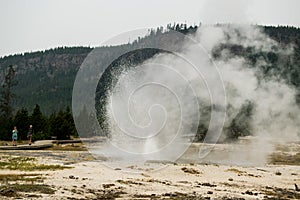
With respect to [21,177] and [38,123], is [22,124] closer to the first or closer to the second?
[38,123]

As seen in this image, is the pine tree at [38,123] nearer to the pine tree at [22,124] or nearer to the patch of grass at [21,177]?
the pine tree at [22,124]

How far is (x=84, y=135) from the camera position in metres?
26.8

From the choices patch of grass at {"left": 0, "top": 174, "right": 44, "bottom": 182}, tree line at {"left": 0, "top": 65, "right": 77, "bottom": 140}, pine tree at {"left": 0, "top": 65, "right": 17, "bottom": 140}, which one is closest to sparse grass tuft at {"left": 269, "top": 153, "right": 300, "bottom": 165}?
patch of grass at {"left": 0, "top": 174, "right": 44, "bottom": 182}

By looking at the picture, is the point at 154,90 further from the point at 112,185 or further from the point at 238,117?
the point at 238,117

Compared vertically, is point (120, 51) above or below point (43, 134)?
above

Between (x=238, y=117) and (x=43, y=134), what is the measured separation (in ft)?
71.3

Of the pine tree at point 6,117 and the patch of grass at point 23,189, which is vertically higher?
the pine tree at point 6,117

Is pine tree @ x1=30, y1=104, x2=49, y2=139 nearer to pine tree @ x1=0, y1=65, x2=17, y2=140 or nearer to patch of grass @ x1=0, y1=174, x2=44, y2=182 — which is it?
pine tree @ x1=0, y1=65, x2=17, y2=140

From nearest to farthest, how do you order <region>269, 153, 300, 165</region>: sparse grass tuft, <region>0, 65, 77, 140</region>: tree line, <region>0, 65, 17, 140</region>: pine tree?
<region>269, 153, 300, 165</region>: sparse grass tuft
<region>0, 65, 77, 140</region>: tree line
<region>0, 65, 17, 140</region>: pine tree

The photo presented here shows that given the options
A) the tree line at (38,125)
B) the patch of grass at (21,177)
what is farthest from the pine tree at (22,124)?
the patch of grass at (21,177)

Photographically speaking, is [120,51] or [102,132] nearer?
[120,51]

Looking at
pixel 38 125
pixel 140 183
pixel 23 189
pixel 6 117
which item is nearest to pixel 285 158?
pixel 140 183

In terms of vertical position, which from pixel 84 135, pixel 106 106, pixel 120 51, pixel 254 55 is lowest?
pixel 84 135

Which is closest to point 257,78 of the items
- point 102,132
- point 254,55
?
point 254,55
